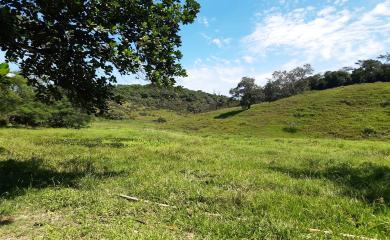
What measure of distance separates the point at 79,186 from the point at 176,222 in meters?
4.48

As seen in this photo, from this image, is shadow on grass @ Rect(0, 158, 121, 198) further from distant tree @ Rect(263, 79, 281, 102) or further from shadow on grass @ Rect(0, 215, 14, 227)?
distant tree @ Rect(263, 79, 281, 102)

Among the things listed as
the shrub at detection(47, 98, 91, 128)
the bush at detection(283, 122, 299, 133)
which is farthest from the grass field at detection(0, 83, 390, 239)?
the bush at detection(283, 122, 299, 133)

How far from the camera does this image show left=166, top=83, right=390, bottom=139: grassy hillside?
213ft

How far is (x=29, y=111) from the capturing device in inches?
2261

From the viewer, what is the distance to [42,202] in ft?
32.9

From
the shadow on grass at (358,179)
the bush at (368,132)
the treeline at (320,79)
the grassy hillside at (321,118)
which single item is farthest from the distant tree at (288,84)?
the shadow on grass at (358,179)

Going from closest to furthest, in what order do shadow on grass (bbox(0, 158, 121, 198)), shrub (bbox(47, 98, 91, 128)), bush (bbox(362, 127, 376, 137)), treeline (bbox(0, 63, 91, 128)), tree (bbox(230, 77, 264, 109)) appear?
shadow on grass (bbox(0, 158, 121, 198)) < treeline (bbox(0, 63, 91, 128)) < bush (bbox(362, 127, 376, 137)) < shrub (bbox(47, 98, 91, 128)) < tree (bbox(230, 77, 264, 109))

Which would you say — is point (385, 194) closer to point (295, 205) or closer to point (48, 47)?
point (295, 205)

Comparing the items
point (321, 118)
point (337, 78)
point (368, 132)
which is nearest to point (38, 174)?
point (368, 132)

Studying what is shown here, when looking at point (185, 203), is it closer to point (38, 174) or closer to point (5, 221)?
point (5, 221)

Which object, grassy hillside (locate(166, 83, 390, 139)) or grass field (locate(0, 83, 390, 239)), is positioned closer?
grass field (locate(0, 83, 390, 239))

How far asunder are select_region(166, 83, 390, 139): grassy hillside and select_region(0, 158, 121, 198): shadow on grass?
51.1m

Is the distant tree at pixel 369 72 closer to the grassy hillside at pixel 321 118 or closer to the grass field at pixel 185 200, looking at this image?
the grassy hillside at pixel 321 118

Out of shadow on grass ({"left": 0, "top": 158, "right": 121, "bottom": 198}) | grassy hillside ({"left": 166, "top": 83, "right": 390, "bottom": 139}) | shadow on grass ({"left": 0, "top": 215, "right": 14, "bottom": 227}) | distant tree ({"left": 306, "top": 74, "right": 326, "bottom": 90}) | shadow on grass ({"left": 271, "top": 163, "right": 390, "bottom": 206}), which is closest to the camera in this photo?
shadow on grass ({"left": 0, "top": 215, "right": 14, "bottom": 227})
